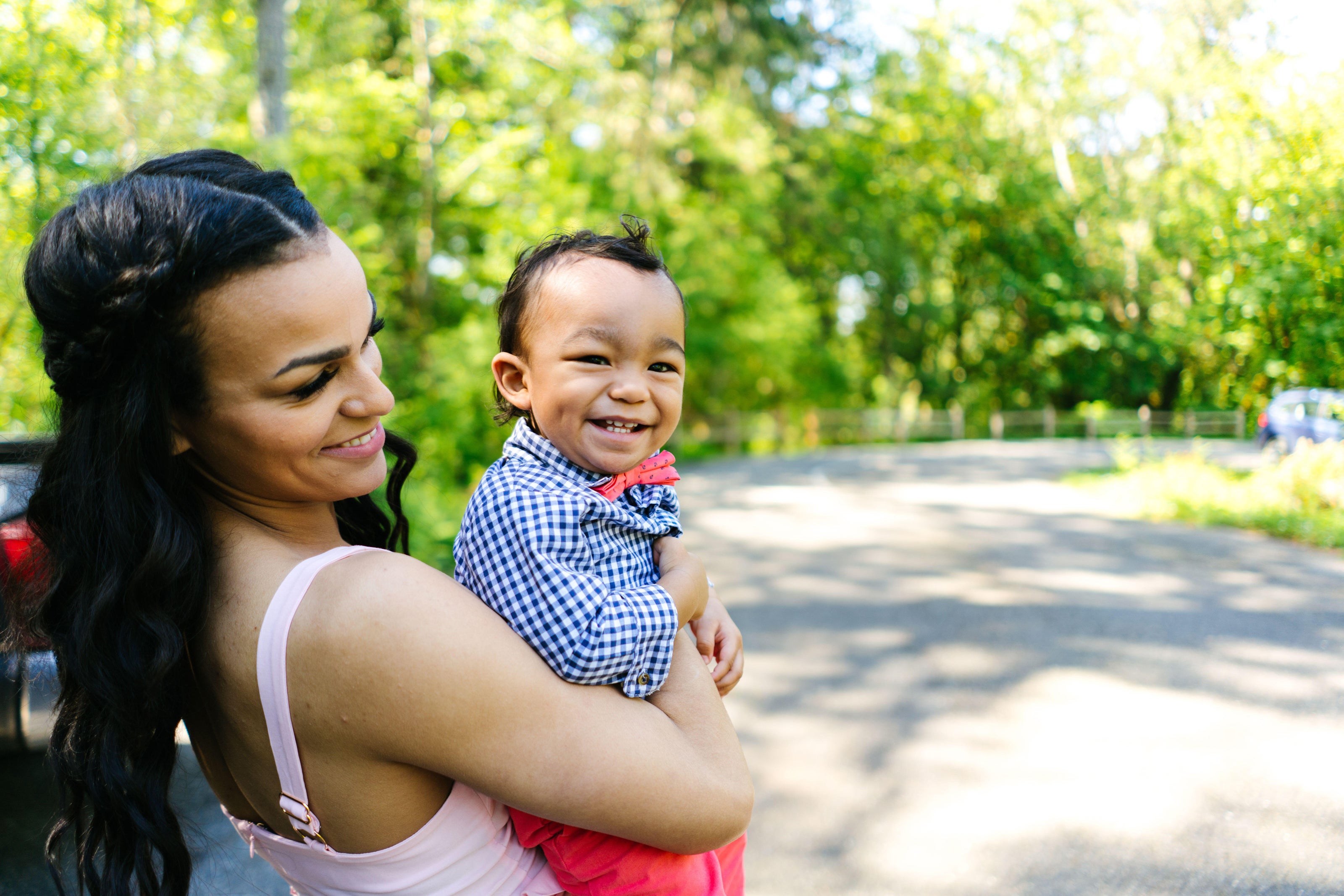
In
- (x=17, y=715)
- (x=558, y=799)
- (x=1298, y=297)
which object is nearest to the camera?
(x=558, y=799)

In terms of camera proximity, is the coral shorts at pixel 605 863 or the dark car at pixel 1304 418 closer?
the coral shorts at pixel 605 863

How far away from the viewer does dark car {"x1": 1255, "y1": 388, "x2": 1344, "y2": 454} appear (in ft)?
13.8

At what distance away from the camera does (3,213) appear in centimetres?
344

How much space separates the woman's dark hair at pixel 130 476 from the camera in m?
1.00

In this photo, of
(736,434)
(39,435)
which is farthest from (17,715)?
(736,434)

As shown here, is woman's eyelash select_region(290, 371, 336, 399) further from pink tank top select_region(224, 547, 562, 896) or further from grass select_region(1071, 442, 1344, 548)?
grass select_region(1071, 442, 1344, 548)

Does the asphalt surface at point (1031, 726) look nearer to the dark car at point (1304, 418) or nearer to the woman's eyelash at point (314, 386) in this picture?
the woman's eyelash at point (314, 386)

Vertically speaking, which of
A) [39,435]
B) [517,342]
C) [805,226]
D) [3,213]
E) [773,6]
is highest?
[773,6]

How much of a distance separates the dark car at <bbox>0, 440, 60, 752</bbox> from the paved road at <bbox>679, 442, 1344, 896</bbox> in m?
2.09

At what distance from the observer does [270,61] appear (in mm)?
6086

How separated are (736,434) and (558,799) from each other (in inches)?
954

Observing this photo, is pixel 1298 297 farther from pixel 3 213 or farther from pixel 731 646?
pixel 3 213

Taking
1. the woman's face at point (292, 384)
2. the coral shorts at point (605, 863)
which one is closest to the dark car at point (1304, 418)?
the coral shorts at point (605, 863)

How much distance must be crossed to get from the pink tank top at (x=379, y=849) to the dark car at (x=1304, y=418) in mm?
4583
